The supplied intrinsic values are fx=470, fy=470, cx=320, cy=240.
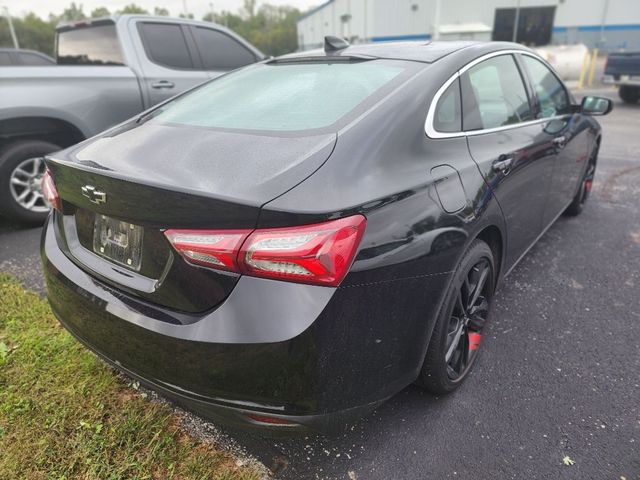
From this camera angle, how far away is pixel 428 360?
77.0 inches

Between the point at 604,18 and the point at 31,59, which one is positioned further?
the point at 604,18

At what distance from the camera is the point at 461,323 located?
2193 millimetres

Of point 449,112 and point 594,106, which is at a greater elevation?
point 449,112

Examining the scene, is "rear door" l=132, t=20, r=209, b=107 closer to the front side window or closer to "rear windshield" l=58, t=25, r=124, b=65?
"rear windshield" l=58, t=25, r=124, b=65

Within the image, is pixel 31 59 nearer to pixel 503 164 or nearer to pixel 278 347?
pixel 503 164

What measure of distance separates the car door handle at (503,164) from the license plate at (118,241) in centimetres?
159

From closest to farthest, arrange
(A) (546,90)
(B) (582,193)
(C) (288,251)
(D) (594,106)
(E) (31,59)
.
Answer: (C) (288,251)
(A) (546,90)
(D) (594,106)
(B) (582,193)
(E) (31,59)

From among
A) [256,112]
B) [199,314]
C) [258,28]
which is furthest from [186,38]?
[258,28]

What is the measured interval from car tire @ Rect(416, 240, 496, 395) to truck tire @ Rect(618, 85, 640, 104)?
12069 mm

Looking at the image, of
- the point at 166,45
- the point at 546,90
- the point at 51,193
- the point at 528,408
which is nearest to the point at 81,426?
the point at 51,193

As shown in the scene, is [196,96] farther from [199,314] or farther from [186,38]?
[186,38]

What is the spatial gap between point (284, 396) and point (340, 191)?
67 cm

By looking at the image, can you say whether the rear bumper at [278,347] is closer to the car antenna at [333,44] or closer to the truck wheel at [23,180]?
the car antenna at [333,44]

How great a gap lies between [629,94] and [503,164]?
12.5m
